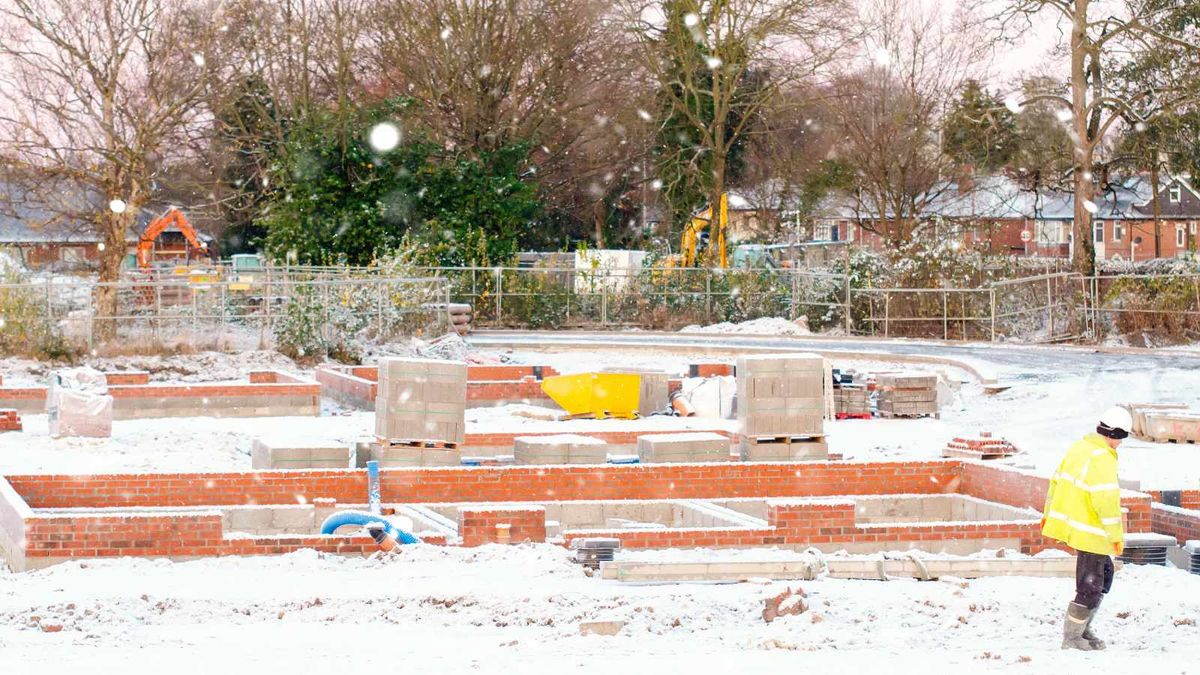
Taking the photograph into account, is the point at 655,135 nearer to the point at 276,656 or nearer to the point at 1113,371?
the point at 1113,371

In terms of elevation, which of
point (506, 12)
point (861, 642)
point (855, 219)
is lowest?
point (861, 642)

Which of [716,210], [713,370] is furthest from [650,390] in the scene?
[716,210]

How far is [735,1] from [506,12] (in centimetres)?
605

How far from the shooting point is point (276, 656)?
7.84m

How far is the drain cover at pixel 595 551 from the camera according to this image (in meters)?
10.2

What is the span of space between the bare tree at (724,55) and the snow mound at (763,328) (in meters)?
6.66

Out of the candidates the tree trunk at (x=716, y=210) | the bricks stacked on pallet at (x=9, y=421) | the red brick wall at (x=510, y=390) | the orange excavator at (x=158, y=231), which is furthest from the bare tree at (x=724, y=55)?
the bricks stacked on pallet at (x=9, y=421)

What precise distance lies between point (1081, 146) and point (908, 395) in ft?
59.4

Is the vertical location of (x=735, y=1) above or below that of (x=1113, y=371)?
above

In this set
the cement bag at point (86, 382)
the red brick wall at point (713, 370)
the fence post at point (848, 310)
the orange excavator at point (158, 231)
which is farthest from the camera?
the orange excavator at point (158, 231)

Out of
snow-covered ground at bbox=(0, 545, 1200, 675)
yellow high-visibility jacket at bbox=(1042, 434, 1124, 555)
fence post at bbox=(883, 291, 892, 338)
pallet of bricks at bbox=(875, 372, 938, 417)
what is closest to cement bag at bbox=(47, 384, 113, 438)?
snow-covered ground at bbox=(0, 545, 1200, 675)

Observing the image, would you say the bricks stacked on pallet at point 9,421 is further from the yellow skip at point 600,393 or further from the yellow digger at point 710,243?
the yellow digger at point 710,243

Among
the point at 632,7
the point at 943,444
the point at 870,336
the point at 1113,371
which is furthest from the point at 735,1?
the point at 943,444

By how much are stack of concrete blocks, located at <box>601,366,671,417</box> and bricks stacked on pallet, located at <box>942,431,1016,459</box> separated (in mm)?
5610
